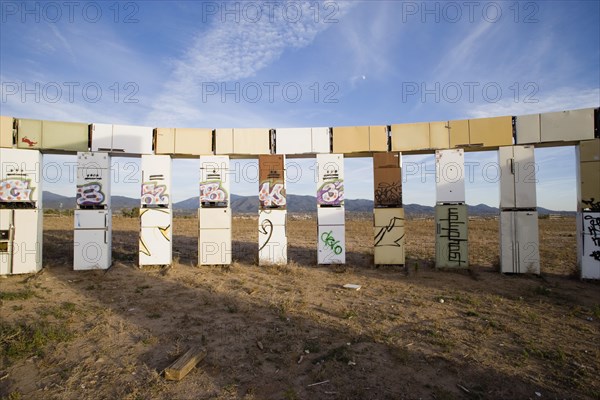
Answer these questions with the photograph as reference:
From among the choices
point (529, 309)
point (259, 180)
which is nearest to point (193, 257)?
point (259, 180)

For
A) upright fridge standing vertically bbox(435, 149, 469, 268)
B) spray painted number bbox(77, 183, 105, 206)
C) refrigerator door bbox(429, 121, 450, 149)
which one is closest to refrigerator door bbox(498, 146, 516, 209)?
upright fridge standing vertically bbox(435, 149, 469, 268)

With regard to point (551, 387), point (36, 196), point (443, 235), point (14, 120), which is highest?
point (14, 120)

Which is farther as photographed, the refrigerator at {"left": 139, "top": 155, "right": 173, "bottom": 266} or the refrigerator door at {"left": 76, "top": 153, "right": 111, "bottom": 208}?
the refrigerator at {"left": 139, "top": 155, "right": 173, "bottom": 266}

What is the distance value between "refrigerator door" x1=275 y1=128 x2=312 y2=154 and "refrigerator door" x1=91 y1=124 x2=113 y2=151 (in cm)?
594

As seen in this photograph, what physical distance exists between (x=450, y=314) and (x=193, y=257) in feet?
34.1

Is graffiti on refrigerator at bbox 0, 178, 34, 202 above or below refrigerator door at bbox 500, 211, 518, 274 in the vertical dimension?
above

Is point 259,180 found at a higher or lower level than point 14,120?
lower

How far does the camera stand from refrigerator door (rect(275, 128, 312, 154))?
12.1m

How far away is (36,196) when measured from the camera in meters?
10.8

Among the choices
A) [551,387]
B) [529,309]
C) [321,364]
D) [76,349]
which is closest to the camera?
[551,387]

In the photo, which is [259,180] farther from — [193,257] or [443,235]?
[443,235]

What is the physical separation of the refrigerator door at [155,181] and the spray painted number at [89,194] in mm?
1361

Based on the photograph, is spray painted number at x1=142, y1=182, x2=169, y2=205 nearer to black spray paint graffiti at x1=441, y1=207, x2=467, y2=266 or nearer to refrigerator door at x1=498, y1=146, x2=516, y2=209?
black spray paint graffiti at x1=441, y1=207, x2=467, y2=266

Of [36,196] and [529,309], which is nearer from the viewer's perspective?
[529,309]
